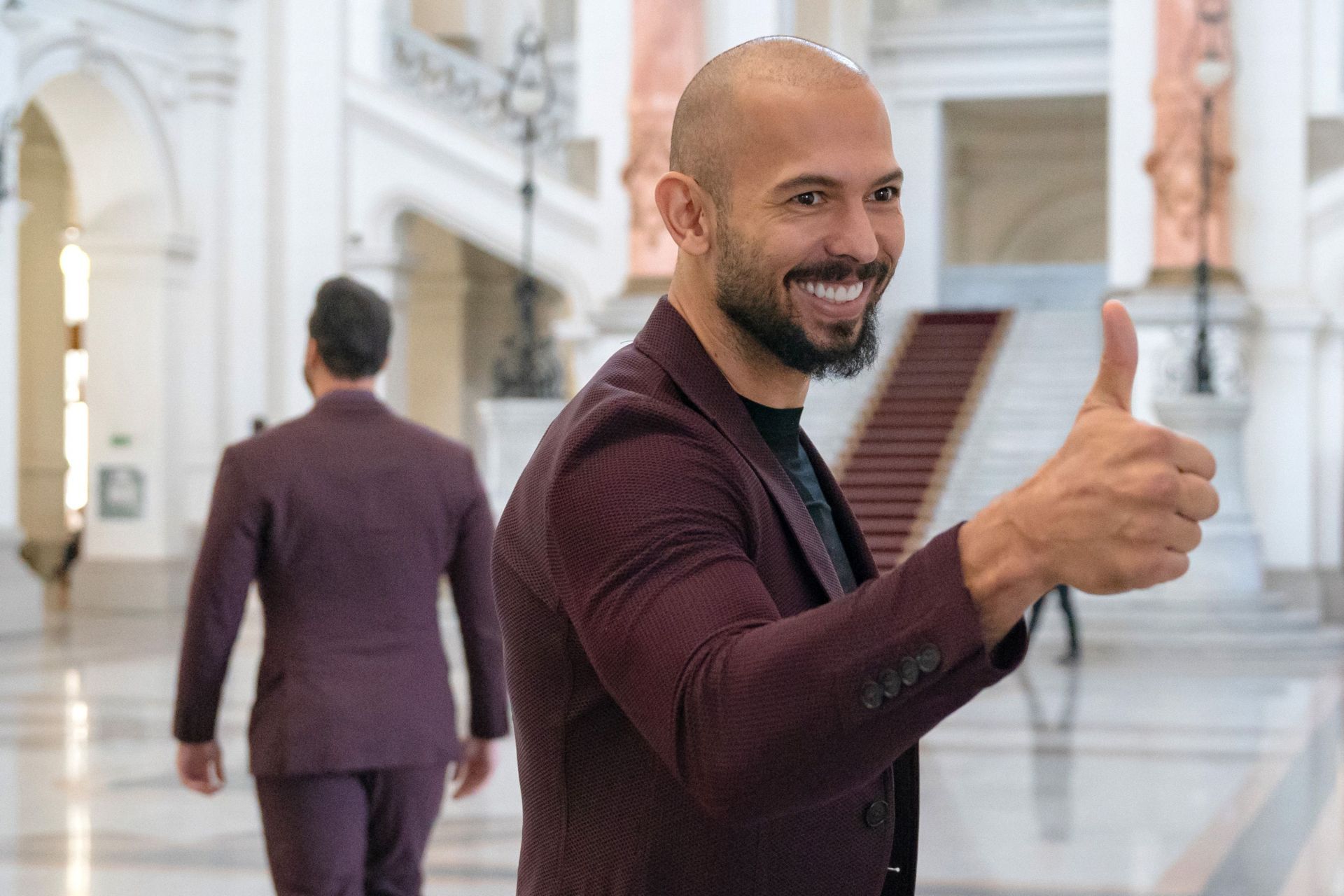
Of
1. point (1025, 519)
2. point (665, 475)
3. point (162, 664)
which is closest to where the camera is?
point (1025, 519)

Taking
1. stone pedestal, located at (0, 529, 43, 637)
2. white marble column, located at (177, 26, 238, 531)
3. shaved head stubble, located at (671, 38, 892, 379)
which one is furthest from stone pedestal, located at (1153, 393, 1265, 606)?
shaved head stubble, located at (671, 38, 892, 379)

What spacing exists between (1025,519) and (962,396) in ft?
55.7

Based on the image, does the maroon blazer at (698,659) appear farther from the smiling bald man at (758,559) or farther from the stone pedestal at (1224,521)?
the stone pedestal at (1224,521)

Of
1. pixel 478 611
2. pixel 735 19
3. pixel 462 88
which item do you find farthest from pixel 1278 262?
pixel 478 611

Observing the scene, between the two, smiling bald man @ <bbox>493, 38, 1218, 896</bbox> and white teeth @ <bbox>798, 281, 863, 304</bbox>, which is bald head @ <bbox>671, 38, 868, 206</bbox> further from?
white teeth @ <bbox>798, 281, 863, 304</bbox>

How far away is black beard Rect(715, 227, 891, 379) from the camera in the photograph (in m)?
1.58

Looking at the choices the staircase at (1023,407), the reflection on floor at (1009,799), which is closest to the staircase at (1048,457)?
the staircase at (1023,407)

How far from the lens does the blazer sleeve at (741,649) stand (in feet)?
4.37

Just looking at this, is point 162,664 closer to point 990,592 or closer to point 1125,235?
point 1125,235

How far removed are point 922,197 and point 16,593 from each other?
1190 cm

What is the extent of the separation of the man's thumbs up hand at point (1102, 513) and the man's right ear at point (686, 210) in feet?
1.37

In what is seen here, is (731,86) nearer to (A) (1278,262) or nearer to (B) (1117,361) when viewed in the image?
(B) (1117,361)

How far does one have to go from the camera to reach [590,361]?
19.0 m

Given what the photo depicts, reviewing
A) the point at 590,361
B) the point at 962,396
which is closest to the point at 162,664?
the point at 590,361
